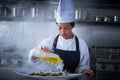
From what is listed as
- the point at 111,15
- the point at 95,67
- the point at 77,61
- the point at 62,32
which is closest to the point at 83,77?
the point at 77,61

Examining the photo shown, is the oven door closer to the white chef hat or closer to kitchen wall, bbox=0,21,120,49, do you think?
kitchen wall, bbox=0,21,120,49

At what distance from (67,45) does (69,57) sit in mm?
127

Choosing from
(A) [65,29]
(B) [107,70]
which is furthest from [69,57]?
(B) [107,70]

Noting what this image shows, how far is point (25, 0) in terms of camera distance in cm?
381

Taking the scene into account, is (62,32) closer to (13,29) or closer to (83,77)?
(83,77)

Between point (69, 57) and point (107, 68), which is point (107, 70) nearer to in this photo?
point (107, 68)

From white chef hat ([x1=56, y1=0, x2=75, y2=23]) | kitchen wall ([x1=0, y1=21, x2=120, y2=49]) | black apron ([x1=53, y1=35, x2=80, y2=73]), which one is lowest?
black apron ([x1=53, y1=35, x2=80, y2=73])

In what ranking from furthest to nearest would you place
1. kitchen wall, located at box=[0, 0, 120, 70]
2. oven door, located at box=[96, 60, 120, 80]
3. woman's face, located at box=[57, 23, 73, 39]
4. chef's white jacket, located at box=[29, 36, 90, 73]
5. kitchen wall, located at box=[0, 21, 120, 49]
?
kitchen wall, located at box=[0, 21, 120, 49], kitchen wall, located at box=[0, 0, 120, 70], oven door, located at box=[96, 60, 120, 80], woman's face, located at box=[57, 23, 73, 39], chef's white jacket, located at box=[29, 36, 90, 73]

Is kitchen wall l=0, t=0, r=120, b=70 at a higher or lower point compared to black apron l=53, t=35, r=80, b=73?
higher

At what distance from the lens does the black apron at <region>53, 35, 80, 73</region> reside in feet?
7.94

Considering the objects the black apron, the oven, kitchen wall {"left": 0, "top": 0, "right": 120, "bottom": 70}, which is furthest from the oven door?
the black apron

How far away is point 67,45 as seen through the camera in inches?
103

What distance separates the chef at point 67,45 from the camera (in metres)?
2.38

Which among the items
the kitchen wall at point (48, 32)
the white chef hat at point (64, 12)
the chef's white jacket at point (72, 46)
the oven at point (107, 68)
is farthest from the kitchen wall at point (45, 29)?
A: the white chef hat at point (64, 12)
